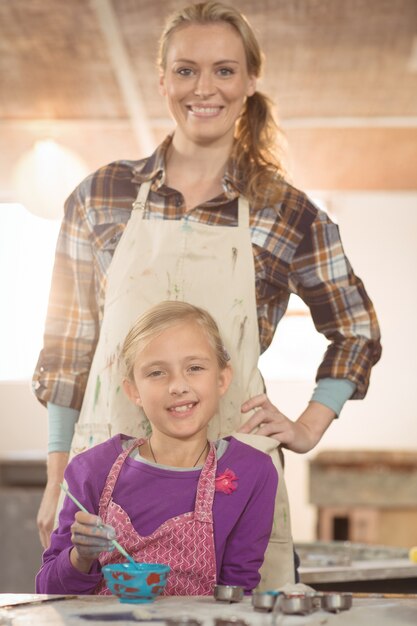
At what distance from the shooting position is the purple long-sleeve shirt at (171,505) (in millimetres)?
1920

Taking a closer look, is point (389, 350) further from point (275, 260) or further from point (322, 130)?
point (275, 260)

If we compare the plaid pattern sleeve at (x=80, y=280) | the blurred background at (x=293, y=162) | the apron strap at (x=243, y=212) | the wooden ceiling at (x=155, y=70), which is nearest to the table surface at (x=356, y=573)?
the plaid pattern sleeve at (x=80, y=280)

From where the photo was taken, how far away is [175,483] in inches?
78.3

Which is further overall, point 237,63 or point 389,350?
point 389,350

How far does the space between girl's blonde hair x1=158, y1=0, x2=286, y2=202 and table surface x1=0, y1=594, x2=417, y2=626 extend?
41.5 inches

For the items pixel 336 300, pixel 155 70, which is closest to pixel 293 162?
pixel 155 70

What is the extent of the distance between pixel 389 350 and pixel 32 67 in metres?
3.70

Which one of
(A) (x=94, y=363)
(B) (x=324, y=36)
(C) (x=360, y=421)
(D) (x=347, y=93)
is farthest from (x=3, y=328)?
(A) (x=94, y=363)

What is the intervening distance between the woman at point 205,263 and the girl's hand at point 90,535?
19.2 inches

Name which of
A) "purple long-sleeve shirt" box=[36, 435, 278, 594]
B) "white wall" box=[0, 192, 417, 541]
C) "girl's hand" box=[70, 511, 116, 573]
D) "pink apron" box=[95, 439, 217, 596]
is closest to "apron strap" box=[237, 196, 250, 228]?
"purple long-sleeve shirt" box=[36, 435, 278, 594]

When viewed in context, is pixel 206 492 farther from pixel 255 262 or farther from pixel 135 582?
pixel 255 262

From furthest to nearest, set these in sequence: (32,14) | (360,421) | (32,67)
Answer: (360,421), (32,67), (32,14)

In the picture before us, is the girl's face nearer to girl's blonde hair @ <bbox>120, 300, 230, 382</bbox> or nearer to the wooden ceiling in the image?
girl's blonde hair @ <bbox>120, 300, 230, 382</bbox>

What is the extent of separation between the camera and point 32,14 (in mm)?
4586
